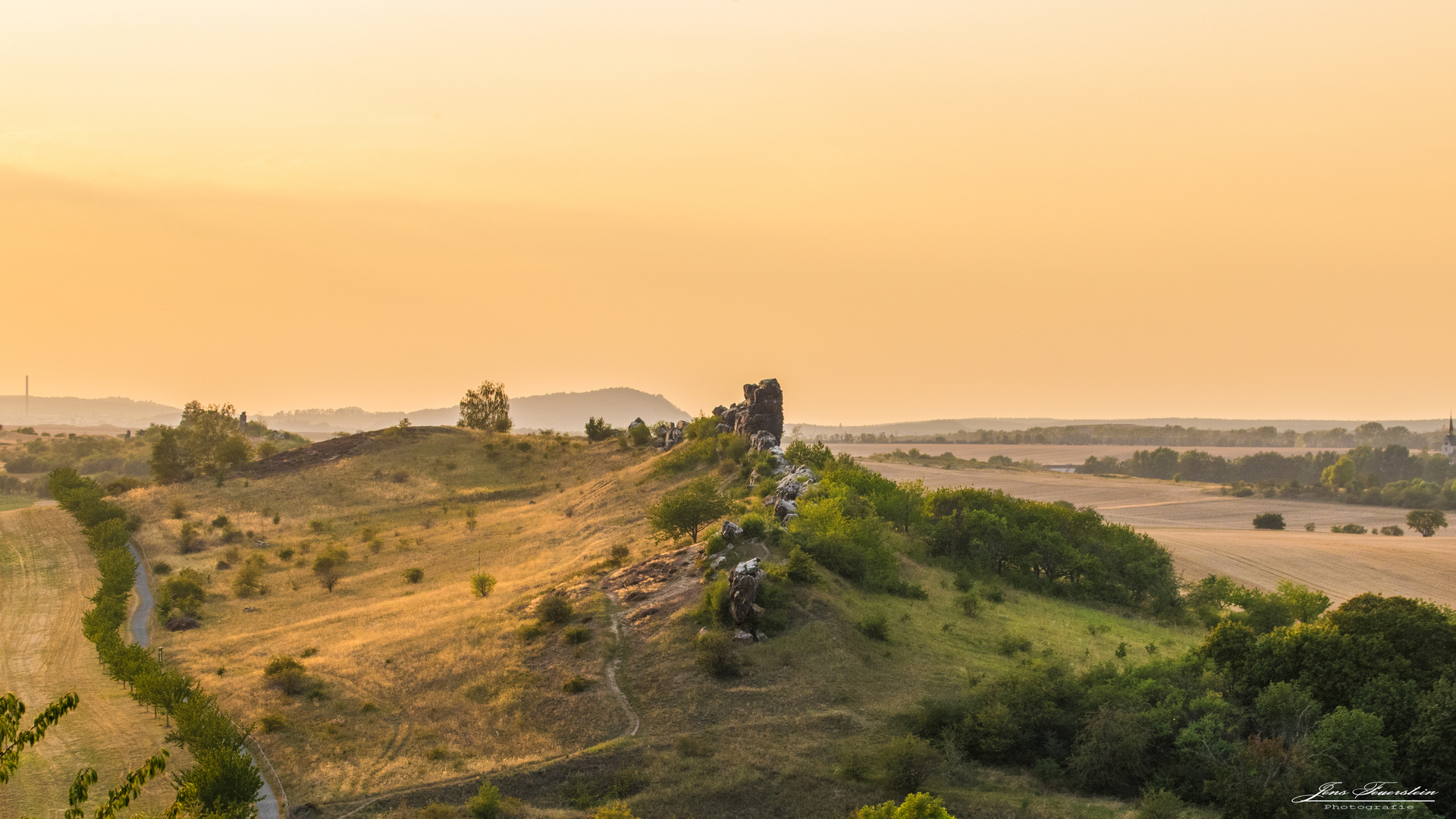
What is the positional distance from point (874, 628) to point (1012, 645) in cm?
640

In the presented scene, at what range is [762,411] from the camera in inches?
2707

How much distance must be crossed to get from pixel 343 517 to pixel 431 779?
56738 millimetres

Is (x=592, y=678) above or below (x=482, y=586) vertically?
below

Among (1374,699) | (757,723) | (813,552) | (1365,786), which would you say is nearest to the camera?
(1365,786)

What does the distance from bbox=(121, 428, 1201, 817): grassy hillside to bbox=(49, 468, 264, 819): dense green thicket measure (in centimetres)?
203

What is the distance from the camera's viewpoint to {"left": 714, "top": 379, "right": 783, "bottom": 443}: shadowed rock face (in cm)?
6819

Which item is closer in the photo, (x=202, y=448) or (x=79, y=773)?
(x=79, y=773)

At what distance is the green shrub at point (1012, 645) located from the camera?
3684 cm

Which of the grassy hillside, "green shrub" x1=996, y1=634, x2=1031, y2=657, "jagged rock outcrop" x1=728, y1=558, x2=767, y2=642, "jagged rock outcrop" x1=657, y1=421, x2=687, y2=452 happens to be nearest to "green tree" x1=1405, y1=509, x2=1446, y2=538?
the grassy hillside

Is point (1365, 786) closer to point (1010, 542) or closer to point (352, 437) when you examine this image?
point (1010, 542)

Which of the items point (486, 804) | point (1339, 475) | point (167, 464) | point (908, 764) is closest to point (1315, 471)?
point (1339, 475)

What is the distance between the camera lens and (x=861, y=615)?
36.8 metres

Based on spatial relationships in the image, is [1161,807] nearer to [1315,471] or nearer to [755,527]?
[755,527]

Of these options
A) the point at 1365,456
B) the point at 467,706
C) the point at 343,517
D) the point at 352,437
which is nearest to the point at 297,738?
the point at 467,706
